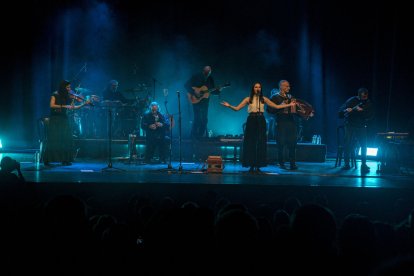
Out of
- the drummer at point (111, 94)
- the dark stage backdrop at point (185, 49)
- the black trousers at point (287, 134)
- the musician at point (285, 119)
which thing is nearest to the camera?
the musician at point (285, 119)

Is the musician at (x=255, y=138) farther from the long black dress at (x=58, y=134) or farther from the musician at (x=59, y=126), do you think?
the long black dress at (x=58, y=134)

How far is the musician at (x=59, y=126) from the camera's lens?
1034 centimetres

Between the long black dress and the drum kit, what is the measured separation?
2.58 m

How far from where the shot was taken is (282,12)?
49.1 ft

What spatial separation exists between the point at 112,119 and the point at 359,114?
730 cm

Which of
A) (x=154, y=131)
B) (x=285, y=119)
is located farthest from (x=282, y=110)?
(x=154, y=131)

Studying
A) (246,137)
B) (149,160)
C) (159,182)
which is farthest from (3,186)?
(149,160)

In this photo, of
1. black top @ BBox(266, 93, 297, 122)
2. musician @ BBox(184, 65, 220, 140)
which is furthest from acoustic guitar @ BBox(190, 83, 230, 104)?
black top @ BBox(266, 93, 297, 122)

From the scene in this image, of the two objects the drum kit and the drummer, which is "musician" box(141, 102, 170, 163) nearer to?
the drum kit

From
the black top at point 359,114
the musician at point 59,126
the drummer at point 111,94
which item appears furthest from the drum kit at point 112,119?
the black top at point 359,114

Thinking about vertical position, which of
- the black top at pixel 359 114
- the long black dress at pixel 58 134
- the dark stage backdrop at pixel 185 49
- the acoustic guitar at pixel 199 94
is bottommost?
the long black dress at pixel 58 134

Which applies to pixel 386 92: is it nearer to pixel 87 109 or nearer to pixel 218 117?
pixel 218 117

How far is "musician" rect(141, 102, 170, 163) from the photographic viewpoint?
1203 centimetres

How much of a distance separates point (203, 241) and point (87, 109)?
1183 centimetres
